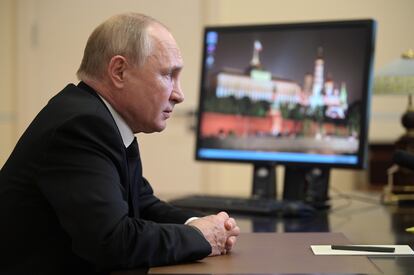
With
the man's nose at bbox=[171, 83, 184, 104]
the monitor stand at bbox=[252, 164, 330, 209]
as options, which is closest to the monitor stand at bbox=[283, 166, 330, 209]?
the monitor stand at bbox=[252, 164, 330, 209]

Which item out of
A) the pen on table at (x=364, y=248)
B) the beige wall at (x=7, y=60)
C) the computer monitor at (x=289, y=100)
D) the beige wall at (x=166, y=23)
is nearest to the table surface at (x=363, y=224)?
the pen on table at (x=364, y=248)

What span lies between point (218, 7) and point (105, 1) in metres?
0.74

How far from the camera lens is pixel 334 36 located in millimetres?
2115

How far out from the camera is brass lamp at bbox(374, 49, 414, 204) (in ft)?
7.16

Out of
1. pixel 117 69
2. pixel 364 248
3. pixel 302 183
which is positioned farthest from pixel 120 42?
pixel 302 183

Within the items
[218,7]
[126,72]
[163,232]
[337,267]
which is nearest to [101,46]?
[126,72]

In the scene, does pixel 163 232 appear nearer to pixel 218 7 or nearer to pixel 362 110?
pixel 362 110

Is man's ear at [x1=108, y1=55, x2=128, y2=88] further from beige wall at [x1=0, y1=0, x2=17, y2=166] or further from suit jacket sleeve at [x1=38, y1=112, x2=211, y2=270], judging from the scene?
beige wall at [x1=0, y1=0, x2=17, y2=166]

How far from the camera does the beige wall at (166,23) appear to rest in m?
4.28

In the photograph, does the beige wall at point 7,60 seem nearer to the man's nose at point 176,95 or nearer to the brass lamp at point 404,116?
the brass lamp at point 404,116

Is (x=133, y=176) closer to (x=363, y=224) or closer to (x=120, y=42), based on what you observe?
(x=120, y=42)

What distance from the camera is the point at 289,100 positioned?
213 cm

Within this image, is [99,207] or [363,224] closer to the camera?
[99,207]

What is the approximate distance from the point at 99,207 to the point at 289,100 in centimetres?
117
